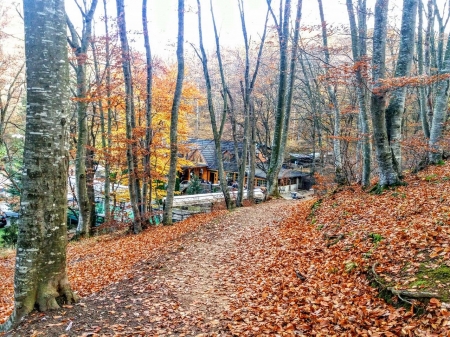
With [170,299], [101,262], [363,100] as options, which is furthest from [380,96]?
[101,262]

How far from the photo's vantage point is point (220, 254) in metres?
8.21

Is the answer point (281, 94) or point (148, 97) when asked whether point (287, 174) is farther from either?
point (148, 97)

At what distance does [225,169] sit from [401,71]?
2562cm

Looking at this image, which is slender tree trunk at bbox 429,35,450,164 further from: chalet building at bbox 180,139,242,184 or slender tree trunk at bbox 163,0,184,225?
chalet building at bbox 180,139,242,184

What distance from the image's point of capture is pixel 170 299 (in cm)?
550

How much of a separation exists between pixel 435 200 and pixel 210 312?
220 inches

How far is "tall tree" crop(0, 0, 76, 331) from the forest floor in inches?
18.3

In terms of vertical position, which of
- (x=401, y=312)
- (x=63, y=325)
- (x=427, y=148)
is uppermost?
(x=427, y=148)

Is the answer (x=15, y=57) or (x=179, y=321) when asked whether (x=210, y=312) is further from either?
(x=15, y=57)

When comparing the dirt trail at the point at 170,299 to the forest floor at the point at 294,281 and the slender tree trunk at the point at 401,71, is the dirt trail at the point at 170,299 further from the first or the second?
the slender tree trunk at the point at 401,71

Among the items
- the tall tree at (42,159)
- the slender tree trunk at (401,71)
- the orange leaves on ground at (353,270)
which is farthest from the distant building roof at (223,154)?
the tall tree at (42,159)

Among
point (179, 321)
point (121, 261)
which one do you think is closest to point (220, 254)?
point (121, 261)

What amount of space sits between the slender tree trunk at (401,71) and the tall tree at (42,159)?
8.47 m

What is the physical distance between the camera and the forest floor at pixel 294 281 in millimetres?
3902
